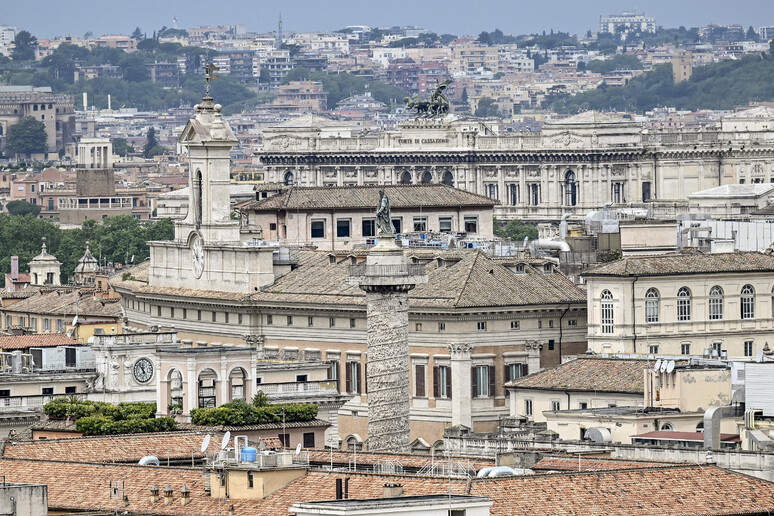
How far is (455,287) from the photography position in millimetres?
91438

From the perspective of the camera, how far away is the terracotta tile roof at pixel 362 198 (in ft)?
370

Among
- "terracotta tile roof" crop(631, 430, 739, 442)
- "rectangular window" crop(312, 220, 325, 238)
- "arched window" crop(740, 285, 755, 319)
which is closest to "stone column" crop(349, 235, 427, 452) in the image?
"terracotta tile roof" crop(631, 430, 739, 442)

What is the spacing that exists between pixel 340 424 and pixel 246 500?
37.7 meters

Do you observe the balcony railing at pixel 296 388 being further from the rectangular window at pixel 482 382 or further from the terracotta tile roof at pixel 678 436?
the terracotta tile roof at pixel 678 436

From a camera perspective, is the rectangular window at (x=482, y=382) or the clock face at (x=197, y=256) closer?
the rectangular window at (x=482, y=382)

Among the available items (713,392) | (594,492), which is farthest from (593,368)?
(594,492)

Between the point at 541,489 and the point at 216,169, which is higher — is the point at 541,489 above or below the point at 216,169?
below

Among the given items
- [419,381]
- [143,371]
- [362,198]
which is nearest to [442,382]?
[419,381]

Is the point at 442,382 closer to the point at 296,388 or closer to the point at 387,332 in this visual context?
the point at 296,388

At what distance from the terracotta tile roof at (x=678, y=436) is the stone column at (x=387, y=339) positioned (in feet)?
19.2

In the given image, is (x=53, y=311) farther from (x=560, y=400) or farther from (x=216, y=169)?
(x=560, y=400)

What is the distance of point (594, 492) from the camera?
54594 mm

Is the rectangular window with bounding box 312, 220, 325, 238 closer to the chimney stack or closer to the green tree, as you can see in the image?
the chimney stack

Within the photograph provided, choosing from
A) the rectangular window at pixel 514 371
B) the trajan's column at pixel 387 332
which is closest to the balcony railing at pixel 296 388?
the trajan's column at pixel 387 332
